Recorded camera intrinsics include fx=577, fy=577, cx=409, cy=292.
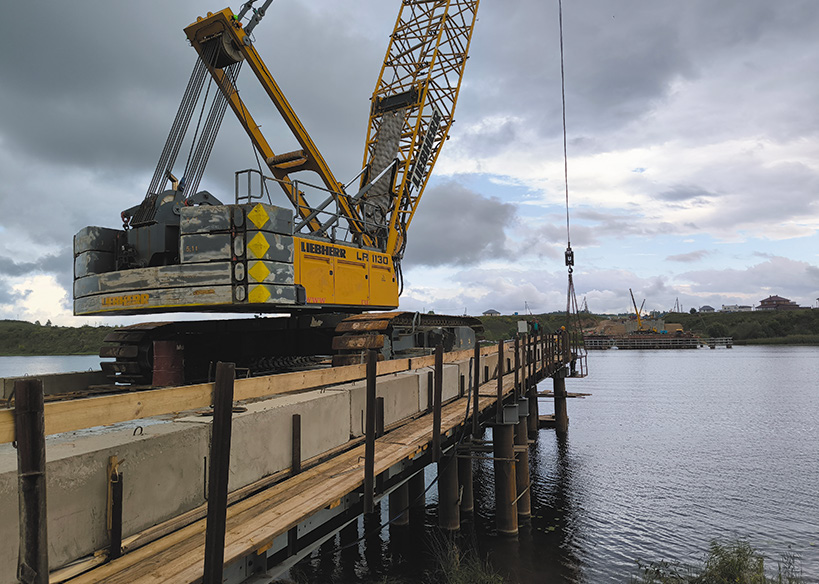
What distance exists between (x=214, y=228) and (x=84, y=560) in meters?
6.13

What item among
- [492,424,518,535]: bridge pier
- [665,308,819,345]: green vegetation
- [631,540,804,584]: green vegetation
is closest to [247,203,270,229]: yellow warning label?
[492,424,518,535]: bridge pier

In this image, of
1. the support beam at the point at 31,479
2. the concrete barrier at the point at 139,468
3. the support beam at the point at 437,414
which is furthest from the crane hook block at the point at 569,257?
the support beam at the point at 31,479

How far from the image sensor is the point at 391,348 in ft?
40.4

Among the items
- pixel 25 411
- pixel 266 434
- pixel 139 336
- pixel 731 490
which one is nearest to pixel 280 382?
pixel 266 434

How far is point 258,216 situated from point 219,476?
5.91m

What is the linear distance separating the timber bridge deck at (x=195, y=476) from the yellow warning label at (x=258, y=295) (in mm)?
2216

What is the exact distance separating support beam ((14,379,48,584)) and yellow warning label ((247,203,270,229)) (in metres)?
6.38

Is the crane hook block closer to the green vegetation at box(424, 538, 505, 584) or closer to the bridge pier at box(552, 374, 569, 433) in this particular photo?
the bridge pier at box(552, 374, 569, 433)

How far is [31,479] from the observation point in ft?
10.3

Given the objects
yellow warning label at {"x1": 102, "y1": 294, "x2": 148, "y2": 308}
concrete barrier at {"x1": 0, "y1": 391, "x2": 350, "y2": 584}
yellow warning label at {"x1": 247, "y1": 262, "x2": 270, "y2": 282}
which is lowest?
concrete barrier at {"x1": 0, "y1": 391, "x2": 350, "y2": 584}

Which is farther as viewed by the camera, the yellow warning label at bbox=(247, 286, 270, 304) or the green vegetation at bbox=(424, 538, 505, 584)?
the green vegetation at bbox=(424, 538, 505, 584)

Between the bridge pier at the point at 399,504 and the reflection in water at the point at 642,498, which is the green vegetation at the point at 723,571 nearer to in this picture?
the reflection in water at the point at 642,498

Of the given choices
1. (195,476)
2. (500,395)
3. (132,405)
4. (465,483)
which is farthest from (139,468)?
(465,483)

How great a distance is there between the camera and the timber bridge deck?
354cm
